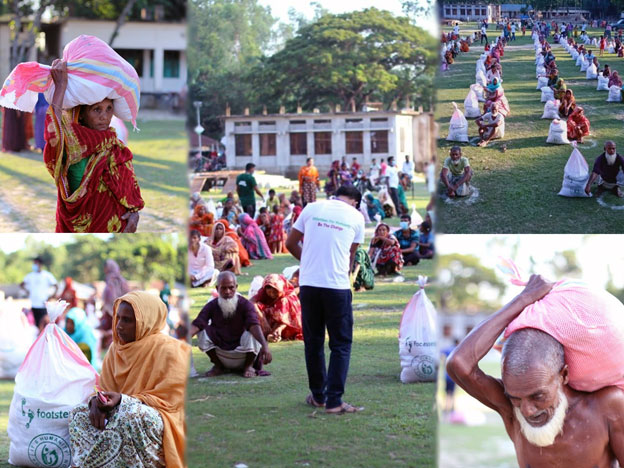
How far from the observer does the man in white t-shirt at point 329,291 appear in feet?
16.0

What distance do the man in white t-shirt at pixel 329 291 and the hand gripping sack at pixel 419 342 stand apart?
2.69 feet

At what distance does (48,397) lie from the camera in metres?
4.28

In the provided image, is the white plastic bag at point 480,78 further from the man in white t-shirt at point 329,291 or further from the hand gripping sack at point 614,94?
the man in white t-shirt at point 329,291

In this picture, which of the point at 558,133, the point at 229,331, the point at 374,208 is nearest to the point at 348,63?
the point at 229,331

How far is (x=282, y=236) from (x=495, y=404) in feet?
31.2

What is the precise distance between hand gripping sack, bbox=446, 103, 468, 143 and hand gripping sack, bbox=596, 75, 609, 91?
3.34 ft

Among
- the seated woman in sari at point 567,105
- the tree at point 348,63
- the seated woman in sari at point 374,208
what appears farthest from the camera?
the seated woman in sari at point 374,208

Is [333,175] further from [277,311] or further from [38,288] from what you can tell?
[38,288]

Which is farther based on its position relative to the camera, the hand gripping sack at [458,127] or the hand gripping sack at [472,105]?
the hand gripping sack at [458,127]

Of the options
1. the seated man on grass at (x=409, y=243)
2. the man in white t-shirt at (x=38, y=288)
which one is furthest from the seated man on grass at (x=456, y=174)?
the man in white t-shirt at (x=38, y=288)

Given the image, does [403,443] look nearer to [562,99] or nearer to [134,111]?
[134,111]

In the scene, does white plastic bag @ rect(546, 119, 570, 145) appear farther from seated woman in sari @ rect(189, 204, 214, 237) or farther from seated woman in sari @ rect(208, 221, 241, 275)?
seated woman in sari @ rect(189, 204, 214, 237)

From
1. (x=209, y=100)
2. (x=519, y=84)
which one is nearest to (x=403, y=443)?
(x=209, y=100)

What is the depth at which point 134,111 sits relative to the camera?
484 cm
